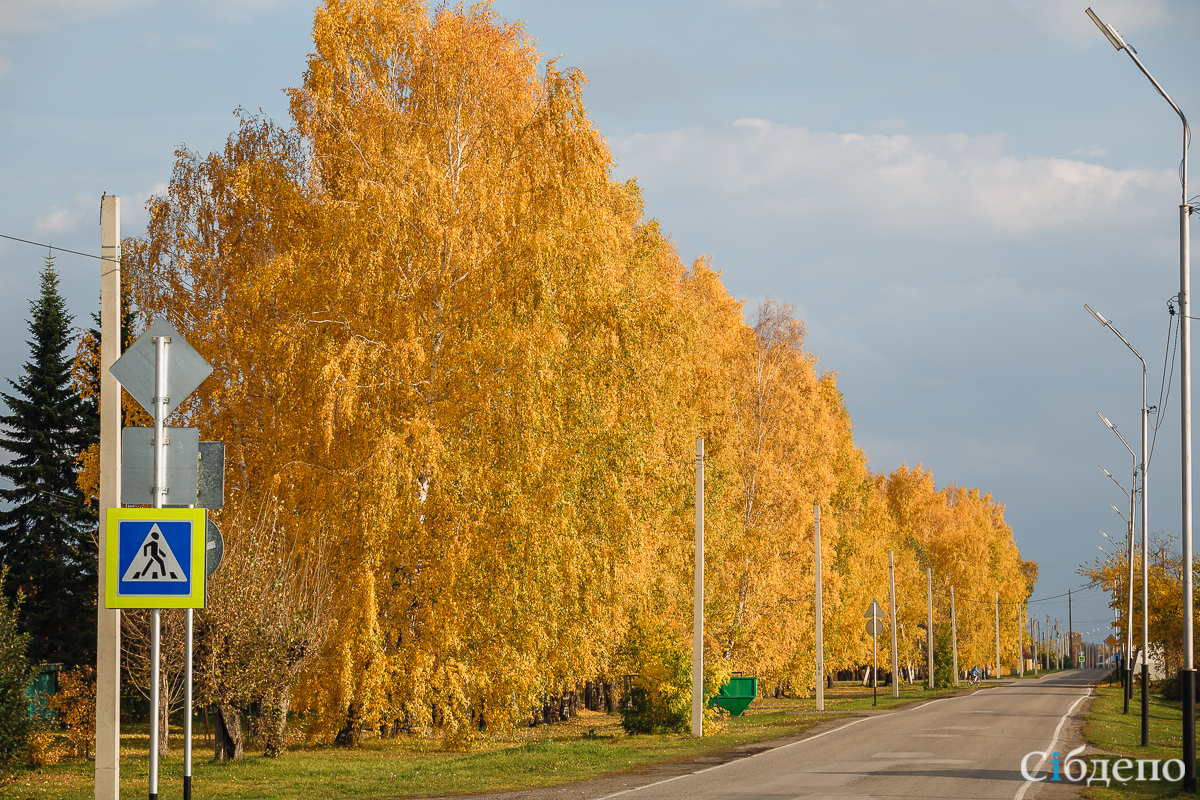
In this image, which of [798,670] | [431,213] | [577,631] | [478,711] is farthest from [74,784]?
[798,670]

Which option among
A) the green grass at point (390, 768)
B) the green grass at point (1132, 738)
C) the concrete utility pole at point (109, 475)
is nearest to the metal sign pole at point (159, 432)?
the concrete utility pole at point (109, 475)

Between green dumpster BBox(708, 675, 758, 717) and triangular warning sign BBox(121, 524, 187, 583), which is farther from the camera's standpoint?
green dumpster BBox(708, 675, 758, 717)

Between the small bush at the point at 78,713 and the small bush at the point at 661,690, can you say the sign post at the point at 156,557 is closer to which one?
the small bush at the point at 78,713

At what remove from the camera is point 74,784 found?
17.3 meters

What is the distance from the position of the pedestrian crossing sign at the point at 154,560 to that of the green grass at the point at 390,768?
6.72 meters

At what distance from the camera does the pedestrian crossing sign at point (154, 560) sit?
384 inches

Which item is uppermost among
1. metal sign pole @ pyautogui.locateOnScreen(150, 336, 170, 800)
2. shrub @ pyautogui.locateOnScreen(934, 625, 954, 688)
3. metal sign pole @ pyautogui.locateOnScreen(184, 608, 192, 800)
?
metal sign pole @ pyautogui.locateOnScreen(150, 336, 170, 800)

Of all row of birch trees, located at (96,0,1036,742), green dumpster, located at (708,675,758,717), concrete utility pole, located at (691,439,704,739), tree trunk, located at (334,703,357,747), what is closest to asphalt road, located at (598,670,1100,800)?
concrete utility pole, located at (691,439,704,739)

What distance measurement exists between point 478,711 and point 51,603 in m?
24.2

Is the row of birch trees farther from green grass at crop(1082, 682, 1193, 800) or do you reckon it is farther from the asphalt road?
green grass at crop(1082, 682, 1193, 800)

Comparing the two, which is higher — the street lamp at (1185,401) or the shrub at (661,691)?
the street lamp at (1185,401)

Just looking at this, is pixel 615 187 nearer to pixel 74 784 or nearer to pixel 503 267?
pixel 503 267

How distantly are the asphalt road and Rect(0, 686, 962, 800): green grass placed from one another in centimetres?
195

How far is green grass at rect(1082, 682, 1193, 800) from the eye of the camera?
15.6m
